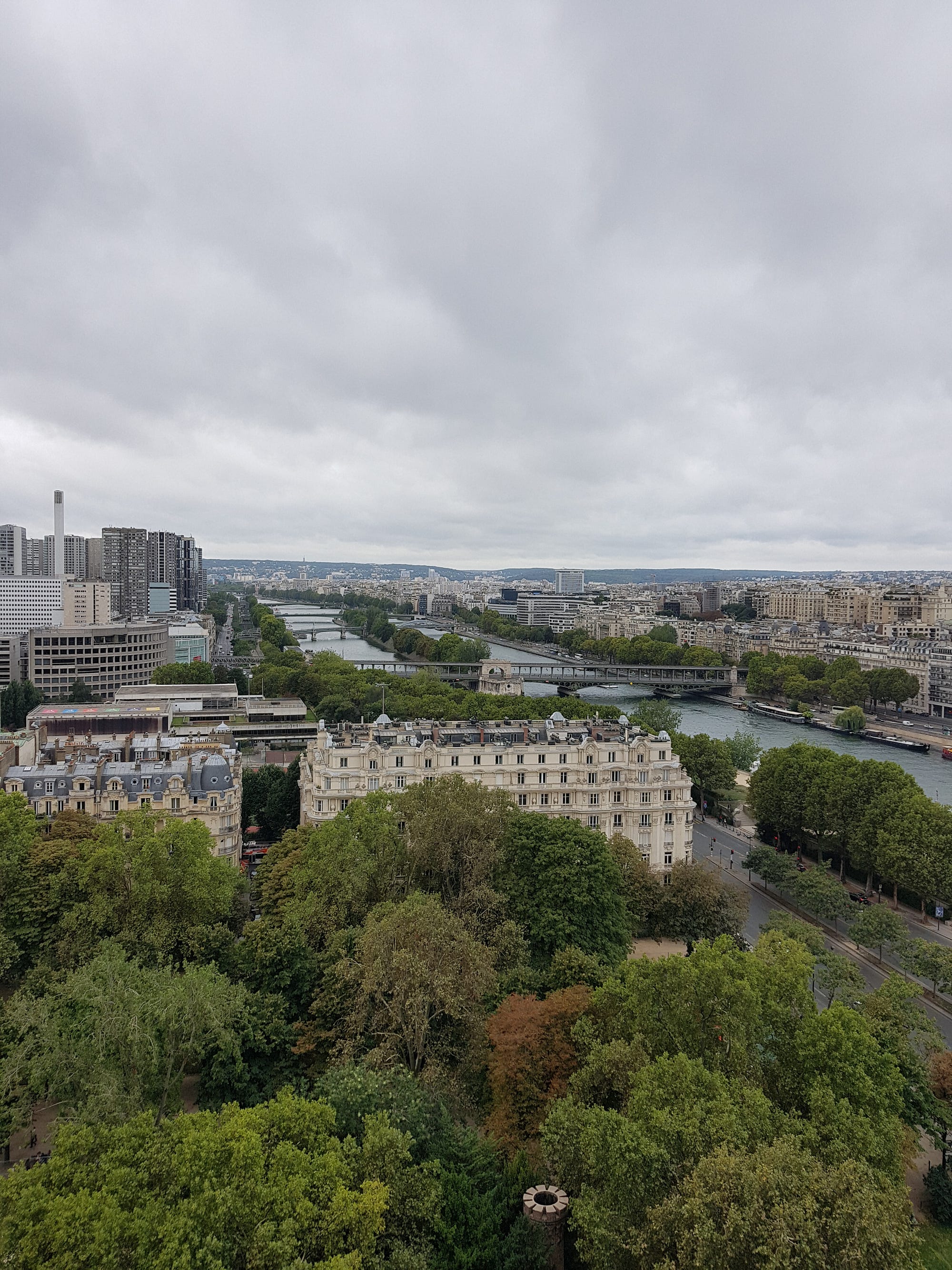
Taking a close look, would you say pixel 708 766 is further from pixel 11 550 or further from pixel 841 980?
pixel 11 550

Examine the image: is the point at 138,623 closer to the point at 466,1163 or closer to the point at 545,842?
the point at 545,842

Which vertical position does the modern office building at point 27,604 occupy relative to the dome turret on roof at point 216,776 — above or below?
above

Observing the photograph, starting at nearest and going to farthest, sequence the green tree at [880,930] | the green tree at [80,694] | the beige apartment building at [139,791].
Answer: the green tree at [880,930] < the beige apartment building at [139,791] < the green tree at [80,694]

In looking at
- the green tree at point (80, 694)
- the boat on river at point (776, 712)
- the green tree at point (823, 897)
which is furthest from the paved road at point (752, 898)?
the green tree at point (80, 694)

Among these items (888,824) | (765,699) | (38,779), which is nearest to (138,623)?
(38,779)

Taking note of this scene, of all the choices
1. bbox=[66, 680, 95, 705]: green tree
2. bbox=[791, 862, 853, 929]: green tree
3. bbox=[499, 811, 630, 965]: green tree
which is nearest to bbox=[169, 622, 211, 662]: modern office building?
bbox=[66, 680, 95, 705]: green tree

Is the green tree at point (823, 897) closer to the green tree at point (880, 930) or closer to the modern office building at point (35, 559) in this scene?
the green tree at point (880, 930)

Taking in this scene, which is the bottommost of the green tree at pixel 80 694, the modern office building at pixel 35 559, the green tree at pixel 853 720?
the green tree at pixel 853 720
